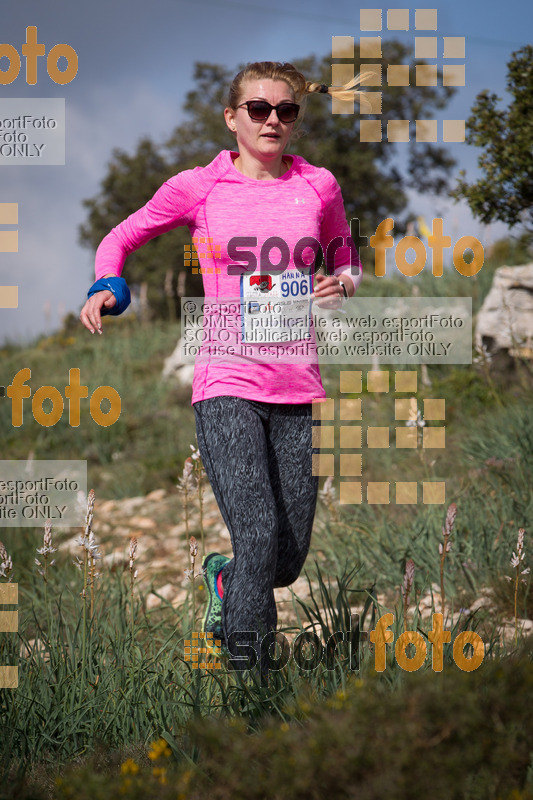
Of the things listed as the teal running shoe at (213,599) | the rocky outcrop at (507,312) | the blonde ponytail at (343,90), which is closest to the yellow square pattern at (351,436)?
the rocky outcrop at (507,312)

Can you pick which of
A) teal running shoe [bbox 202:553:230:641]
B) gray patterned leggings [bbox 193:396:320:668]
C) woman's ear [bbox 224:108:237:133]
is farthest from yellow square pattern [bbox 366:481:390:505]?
woman's ear [bbox 224:108:237:133]

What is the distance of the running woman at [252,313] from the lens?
2525 mm

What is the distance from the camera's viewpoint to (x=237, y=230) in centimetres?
267

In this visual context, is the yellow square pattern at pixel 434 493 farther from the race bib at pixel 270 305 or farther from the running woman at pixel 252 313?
the race bib at pixel 270 305

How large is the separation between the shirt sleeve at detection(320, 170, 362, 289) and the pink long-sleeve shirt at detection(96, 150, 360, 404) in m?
0.01

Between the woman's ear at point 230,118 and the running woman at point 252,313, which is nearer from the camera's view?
the running woman at point 252,313

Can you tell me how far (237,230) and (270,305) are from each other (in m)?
0.29

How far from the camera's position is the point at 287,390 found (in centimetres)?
272

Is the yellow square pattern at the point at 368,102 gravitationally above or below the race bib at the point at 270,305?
above

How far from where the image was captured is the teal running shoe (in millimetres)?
2838

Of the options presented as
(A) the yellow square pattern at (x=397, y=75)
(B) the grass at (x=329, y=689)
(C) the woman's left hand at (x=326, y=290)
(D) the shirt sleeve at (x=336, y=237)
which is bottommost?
(B) the grass at (x=329, y=689)

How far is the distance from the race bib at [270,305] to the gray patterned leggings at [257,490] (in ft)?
0.80

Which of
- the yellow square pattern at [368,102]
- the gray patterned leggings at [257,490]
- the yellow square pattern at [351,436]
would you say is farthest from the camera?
the yellow square pattern at [351,436]

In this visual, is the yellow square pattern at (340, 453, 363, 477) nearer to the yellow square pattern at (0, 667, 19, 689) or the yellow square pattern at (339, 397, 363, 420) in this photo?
the yellow square pattern at (339, 397, 363, 420)
